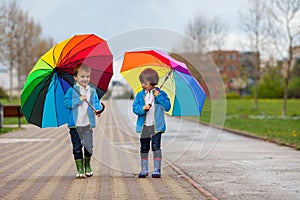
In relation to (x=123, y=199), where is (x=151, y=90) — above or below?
above

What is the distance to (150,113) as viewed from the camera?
9.10 meters

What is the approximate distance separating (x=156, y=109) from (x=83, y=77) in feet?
4.13

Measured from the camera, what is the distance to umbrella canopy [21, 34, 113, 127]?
938 cm

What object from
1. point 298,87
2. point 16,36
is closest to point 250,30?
point 16,36

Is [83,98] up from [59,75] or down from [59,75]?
down

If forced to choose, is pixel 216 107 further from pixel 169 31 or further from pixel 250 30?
pixel 250 30

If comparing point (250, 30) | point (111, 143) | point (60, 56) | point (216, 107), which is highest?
point (250, 30)

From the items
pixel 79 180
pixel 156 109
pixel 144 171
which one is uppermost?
pixel 156 109

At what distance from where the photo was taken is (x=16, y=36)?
174 feet

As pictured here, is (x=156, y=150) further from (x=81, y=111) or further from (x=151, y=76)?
(x=81, y=111)

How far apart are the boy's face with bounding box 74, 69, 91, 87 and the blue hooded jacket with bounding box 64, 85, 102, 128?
0.34 ft

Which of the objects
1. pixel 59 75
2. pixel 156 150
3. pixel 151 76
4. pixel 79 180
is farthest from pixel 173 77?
pixel 79 180

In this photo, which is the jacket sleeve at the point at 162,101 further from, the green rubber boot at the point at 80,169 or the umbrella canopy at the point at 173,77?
the green rubber boot at the point at 80,169

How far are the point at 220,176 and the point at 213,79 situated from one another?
268cm
